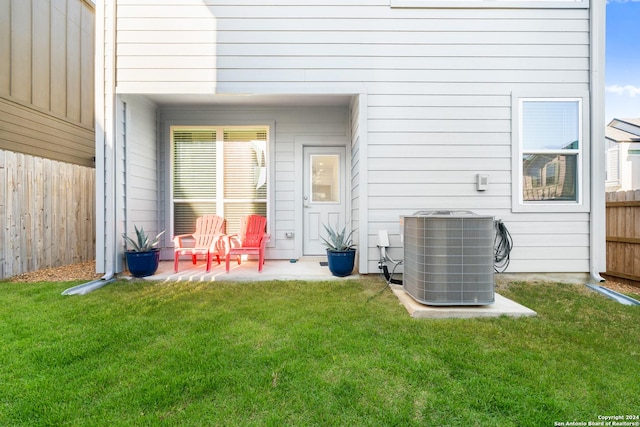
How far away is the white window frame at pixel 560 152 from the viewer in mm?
3674

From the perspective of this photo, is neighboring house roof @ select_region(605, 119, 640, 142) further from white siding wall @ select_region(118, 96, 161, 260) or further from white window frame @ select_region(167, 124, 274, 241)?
white siding wall @ select_region(118, 96, 161, 260)

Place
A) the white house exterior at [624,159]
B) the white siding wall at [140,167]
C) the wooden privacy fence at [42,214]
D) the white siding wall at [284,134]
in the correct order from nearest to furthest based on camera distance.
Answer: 1. the wooden privacy fence at [42,214]
2. the white siding wall at [140,167]
3. the white siding wall at [284,134]
4. the white house exterior at [624,159]

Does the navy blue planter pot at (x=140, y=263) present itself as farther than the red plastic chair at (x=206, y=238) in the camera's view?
No

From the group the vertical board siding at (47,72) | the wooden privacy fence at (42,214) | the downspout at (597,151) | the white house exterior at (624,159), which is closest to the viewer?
the downspout at (597,151)

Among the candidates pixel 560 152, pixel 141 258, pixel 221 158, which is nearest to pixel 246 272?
pixel 141 258

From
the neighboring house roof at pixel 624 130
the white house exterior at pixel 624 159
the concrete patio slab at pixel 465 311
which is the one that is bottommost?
the concrete patio slab at pixel 465 311

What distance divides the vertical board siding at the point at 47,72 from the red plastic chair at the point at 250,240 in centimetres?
422

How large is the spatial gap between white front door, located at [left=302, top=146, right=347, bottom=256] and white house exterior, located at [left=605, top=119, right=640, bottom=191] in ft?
43.4

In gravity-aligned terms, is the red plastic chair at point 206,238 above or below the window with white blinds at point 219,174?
below

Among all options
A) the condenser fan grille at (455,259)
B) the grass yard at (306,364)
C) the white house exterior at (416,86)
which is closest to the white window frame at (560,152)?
Result: the white house exterior at (416,86)

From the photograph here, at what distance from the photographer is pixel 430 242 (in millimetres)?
2533

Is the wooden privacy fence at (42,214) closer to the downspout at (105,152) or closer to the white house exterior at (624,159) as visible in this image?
the downspout at (105,152)

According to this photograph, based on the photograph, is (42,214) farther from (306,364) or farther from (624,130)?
(624,130)

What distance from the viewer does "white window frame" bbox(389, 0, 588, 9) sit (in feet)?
12.1
